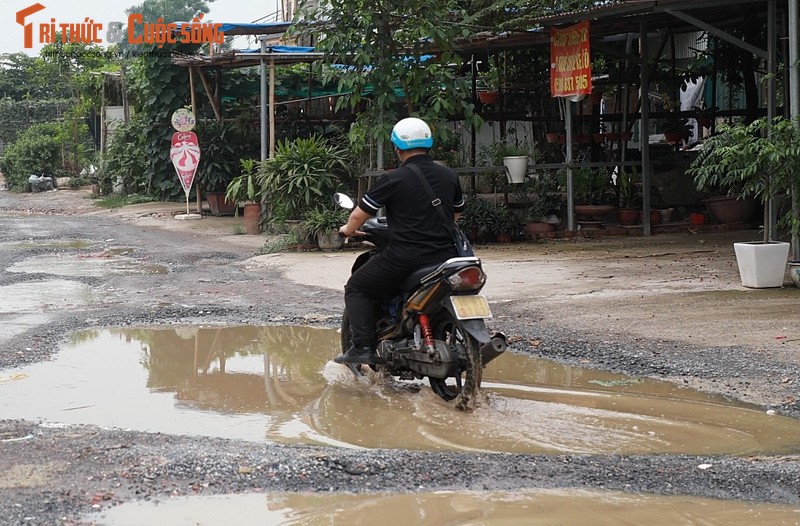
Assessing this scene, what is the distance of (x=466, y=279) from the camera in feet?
18.8

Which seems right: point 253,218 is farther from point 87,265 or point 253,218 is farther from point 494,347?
point 494,347

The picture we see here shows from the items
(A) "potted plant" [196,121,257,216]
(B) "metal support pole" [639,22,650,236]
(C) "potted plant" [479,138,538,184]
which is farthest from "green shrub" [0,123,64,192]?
(B) "metal support pole" [639,22,650,236]

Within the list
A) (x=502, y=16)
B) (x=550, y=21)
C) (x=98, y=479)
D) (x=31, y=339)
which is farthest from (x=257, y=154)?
(x=98, y=479)

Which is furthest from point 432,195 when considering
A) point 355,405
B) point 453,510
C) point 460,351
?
point 453,510

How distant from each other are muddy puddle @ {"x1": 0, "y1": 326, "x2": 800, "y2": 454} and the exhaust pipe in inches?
12.8

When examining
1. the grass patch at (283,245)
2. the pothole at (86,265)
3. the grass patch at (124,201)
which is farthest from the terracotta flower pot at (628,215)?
the grass patch at (124,201)

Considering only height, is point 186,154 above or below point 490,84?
below

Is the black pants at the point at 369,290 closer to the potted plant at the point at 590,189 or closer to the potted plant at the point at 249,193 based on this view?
the potted plant at the point at 590,189

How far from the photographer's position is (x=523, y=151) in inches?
599

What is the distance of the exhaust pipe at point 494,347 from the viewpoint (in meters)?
5.70

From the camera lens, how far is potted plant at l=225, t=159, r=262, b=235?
648 inches

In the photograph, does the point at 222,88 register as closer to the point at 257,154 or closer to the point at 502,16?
the point at 257,154

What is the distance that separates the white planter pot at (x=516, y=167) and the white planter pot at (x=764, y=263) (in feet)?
17.1

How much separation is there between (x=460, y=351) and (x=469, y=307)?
31 centimetres
